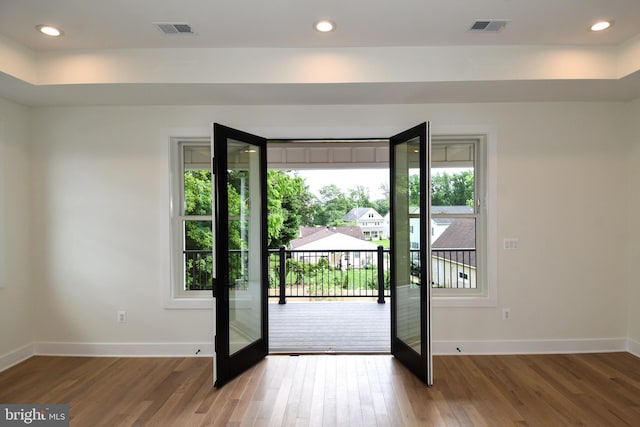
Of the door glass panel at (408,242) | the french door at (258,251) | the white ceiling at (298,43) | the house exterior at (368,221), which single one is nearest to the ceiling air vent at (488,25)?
the white ceiling at (298,43)

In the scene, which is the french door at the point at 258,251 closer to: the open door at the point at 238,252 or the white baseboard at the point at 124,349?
the open door at the point at 238,252

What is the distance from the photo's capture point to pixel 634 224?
359 centimetres

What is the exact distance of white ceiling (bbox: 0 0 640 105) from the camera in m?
2.41

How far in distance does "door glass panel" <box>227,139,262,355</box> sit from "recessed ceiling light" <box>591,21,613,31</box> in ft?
9.30

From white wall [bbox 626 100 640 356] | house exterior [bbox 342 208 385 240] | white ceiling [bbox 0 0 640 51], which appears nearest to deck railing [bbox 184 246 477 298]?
house exterior [bbox 342 208 385 240]

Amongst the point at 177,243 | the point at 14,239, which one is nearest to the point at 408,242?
the point at 177,243

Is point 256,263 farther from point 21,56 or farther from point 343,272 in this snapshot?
point 343,272

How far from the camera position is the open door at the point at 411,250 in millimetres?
3021

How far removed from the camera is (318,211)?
839 centimetres

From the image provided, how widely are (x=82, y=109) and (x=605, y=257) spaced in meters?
5.32

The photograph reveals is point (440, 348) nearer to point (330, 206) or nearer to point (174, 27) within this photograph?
point (174, 27)

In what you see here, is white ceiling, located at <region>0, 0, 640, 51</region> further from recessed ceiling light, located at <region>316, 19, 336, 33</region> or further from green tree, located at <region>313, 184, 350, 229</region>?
green tree, located at <region>313, 184, 350, 229</region>

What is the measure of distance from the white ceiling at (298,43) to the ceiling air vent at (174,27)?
0.05 metres

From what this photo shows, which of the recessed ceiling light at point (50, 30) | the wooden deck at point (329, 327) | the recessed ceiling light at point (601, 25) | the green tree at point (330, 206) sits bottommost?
the wooden deck at point (329, 327)
